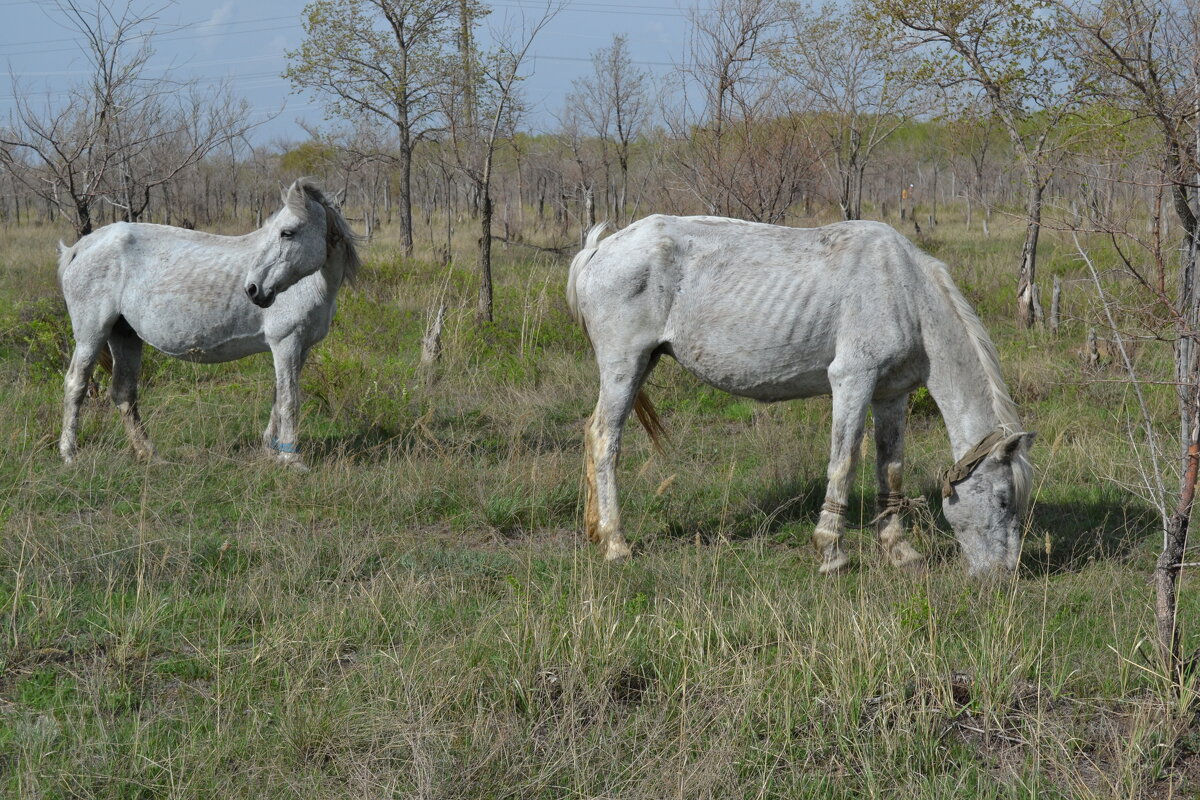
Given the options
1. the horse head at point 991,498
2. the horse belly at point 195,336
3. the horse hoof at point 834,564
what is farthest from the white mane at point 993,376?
the horse belly at point 195,336

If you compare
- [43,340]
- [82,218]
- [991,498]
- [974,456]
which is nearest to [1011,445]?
[974,456]

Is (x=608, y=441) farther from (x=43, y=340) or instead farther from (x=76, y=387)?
(x=43, y=340)

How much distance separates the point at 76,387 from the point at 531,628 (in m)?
Result: 4.61

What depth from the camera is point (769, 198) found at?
10664 mm

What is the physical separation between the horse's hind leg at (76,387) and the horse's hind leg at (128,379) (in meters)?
0.22

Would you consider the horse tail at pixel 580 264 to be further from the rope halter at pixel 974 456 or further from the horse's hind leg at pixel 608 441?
the rope halter at pixel 974 456

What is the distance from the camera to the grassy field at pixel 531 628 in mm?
3100

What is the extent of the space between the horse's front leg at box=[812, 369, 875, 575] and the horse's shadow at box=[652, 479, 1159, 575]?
17 centimetres

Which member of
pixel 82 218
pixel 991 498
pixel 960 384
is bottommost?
pixel 991 498

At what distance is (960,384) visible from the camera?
16.1 ft

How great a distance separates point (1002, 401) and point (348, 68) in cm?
2166

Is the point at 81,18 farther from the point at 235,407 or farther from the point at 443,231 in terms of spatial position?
the point at 443,231

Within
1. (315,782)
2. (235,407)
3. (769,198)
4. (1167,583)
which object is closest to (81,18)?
(235,407)

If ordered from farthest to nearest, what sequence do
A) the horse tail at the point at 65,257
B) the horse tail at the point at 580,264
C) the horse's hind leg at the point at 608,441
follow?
the horse tail at the point at 65,257, the horse tail at the point at 580,264, the horse's hind leg at the point at 608,441
